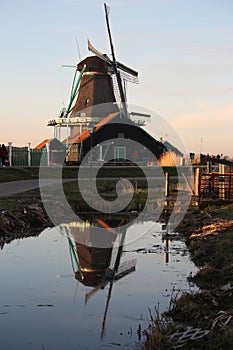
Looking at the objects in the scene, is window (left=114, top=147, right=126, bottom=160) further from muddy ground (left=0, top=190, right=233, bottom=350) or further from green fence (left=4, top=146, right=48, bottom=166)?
muddy ground (left=0, top=190, right=233, bottom=350)

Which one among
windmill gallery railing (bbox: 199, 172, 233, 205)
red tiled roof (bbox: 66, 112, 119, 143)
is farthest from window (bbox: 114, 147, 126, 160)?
windmill gallery railing (bbox: 199, 172, 233, 205)

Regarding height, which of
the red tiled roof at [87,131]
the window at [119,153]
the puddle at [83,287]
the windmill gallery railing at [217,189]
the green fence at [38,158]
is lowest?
the puddle at [83,287]

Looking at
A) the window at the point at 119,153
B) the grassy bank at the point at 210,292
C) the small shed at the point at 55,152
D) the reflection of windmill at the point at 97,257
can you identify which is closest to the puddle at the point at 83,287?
the reflection of windmill at the point at 97,257

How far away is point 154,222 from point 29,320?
13.4 metres

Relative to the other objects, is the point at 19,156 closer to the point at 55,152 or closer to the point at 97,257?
the point at 55,152

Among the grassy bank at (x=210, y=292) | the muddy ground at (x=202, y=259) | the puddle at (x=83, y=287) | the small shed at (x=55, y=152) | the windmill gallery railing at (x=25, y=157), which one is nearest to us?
the grassy bank at (x=210, y=292)

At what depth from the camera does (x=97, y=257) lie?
14.9 metres

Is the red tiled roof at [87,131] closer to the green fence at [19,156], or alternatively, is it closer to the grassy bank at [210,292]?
the green fence at [19,156]

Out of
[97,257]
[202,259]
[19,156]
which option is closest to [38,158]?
[19,156]

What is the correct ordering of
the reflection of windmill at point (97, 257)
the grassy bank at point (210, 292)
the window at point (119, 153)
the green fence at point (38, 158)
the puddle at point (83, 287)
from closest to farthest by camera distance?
the grassy bank at point (210, 292)
the puddle at point (83, 287)
the reflection of windmill at point (97, 257)
the green fence at point (38, 158)
the window at point (119, 153)

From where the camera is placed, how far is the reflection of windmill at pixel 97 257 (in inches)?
474

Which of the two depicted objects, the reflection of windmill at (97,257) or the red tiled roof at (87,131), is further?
the red tiled roof at (87,131)

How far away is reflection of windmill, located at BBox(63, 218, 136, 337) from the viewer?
474 inches

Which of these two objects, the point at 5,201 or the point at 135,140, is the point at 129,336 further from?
the point at 135,140
